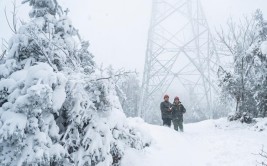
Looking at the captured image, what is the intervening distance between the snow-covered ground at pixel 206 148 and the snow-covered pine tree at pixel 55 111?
3.80 feet

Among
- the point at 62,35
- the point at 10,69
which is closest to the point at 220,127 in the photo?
the point at 62,35

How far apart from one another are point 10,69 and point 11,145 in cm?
119

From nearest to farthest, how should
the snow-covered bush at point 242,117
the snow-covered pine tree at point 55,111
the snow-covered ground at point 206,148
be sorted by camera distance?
1. the snow-covered pine tree at point 55,111
2. the snow-covered ground at point 206,148
3. the snow-covered bush at point 242,117

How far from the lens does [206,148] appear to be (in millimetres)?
8578

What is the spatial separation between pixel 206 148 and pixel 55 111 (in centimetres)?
523

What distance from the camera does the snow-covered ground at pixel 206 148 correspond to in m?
6.63

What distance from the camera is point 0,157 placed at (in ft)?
12.9

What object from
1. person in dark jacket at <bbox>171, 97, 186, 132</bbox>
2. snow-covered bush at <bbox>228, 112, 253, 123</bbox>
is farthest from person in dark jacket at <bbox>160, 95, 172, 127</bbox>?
snow-covered bush at <bbox>228, 112, 253, 123</bbox>

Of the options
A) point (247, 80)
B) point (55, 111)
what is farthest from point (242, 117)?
point (55, 111)

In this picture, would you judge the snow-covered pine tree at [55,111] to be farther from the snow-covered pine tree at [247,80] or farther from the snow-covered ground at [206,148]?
the snow-covered pine tree at [247,80]

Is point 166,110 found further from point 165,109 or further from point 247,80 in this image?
point 247,80

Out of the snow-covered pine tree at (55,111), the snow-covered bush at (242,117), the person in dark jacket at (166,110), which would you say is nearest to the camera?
the snow-covered pine tree at (55,111)

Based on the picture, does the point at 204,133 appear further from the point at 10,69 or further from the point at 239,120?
the point at 10,69

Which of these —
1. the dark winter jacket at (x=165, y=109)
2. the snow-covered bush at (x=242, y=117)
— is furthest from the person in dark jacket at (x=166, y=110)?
the snow-covered bush at (x=242, y=117)
